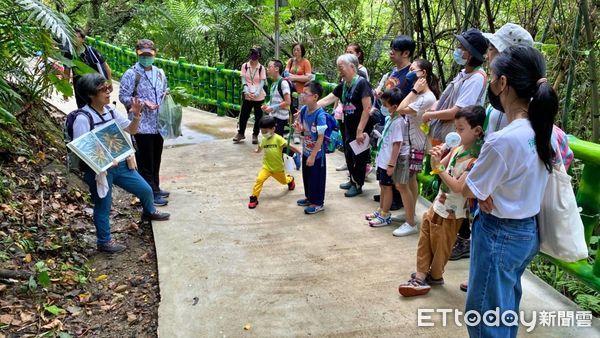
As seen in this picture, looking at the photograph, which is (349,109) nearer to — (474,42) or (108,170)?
(474,42)

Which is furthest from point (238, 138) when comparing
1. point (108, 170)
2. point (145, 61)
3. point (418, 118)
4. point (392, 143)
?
point (418, 118)

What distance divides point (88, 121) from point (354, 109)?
95.1 inches

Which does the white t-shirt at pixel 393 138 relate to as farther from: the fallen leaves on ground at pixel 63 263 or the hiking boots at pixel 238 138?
the hiking boots at pixel 238 138

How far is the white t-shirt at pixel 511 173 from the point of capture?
195cm

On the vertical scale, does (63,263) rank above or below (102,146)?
below

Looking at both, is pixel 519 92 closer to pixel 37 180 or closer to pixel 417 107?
pixel 417 107

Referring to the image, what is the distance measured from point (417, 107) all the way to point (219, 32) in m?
7.85

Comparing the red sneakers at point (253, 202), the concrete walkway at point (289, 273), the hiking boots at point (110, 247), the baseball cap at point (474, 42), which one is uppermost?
the baseball cap at point (474, 42)

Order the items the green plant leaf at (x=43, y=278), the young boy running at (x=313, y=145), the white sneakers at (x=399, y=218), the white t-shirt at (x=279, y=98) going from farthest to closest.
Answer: the white t-shirt at (x=279, y=98) < the young boy running at (x=313, y=145) < the white sneakers at (x=399, y=218) < the green plant leaf at (x=43, y=278)

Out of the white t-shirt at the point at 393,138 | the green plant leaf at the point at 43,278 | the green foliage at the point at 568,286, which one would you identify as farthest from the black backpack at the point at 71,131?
the green foliage at the point at 568,286

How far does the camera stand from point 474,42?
11.1 feet

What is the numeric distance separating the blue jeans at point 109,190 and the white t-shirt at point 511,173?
2.94 m

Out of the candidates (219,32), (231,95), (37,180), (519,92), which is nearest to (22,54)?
(37,180)

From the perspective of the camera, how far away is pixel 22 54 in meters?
4.53
